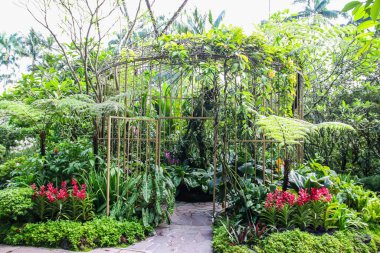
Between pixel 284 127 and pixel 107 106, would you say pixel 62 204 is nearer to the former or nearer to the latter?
pixel 107 106

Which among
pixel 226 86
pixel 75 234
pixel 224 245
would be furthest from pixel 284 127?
pixel 75 234

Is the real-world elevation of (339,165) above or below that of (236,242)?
above

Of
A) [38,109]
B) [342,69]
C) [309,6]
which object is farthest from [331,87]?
[309,6]

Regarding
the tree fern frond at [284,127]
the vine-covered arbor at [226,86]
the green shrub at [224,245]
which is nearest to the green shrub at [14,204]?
the vine-covered arbor at [226,86]

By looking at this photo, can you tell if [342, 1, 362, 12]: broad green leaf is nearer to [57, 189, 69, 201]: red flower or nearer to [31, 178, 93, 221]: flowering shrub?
[31, 178, 93, 221]: flowering shrub

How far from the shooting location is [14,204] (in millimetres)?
3342

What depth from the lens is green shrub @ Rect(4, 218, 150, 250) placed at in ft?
10.3

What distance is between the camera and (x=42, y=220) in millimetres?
3500

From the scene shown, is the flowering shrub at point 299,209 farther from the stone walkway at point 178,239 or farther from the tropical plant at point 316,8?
the tropical plant at point 316,8

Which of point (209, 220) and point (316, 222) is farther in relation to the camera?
point (209, 220)

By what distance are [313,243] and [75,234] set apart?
2485 mm

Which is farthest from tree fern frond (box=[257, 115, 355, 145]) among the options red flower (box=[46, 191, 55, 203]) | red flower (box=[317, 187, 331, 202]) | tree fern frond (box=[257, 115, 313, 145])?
red flower (box=[46, 191, 55, 203])

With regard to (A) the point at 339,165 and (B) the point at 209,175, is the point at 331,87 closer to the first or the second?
(A) the point at 339,165

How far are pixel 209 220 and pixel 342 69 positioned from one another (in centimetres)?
454
